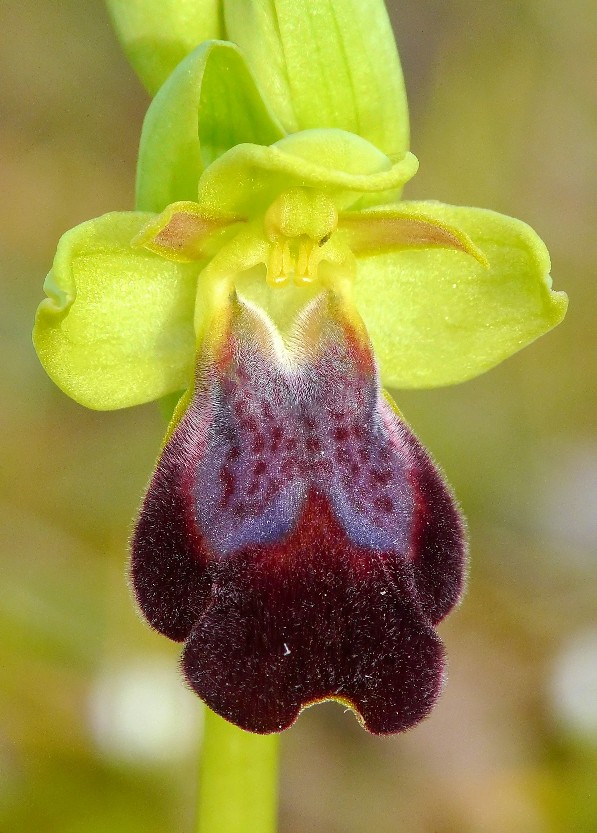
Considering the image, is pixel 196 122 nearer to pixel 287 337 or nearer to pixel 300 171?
pixel 300 171

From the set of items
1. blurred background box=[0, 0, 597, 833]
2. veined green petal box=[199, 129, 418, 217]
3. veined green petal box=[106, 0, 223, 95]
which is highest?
veined green petal box=[106, 0, 223, 95]

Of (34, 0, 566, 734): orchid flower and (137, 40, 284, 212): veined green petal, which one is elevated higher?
(137, 40, 284, 212): veined green petal

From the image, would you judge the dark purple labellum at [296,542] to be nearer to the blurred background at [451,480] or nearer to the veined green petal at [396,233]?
the veined green petal at [396,233]

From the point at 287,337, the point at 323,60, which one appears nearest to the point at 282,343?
the point at 287,337

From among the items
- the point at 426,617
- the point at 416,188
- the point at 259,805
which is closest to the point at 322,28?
the point at 426,617

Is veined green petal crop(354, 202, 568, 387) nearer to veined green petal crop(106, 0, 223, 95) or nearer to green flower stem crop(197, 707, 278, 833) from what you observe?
veined green petal crop(106, 0, 223, 95)

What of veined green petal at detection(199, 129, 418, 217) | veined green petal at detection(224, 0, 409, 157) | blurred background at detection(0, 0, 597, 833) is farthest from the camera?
blurred background at detection(0, 0, 597, 833)

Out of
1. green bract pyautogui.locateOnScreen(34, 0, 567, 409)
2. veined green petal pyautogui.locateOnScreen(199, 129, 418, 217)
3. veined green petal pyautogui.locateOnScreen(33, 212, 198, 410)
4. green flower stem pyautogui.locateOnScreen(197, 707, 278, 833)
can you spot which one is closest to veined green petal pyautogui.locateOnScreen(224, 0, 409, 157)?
green bract pyautogui.locateOnScreen(34, 0, 567, 409)

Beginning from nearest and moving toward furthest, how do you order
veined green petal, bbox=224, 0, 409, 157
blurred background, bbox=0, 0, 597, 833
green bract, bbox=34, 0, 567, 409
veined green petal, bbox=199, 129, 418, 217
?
1. veined green petal, bbox=199, 129, 418, 217
2. green bract, bbox=34, 0, 567, 409
3. veined green petal, bbox=224, 0, 409, 157
4. blurred background, bbox=0, 0, 597, 833
